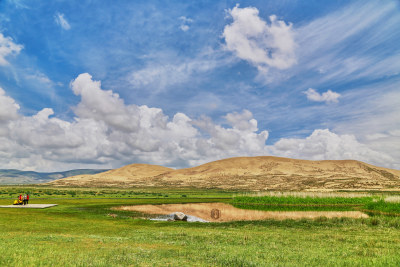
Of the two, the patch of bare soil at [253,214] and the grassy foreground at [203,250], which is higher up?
the grassy foreground at [203,250]

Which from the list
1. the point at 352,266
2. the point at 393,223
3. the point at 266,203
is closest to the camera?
the point at 352,266

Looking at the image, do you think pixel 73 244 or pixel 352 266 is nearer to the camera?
pixel 352 266

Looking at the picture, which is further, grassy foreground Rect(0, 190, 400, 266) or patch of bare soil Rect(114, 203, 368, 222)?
patch of bare soil Rect(114, 203, 368, 222)

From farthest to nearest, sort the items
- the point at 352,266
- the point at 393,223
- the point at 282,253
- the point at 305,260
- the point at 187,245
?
the point at 393,223
the point at 187,245
the point at 282,253
the point at 305,260
the point at 352,266

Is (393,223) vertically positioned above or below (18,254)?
below

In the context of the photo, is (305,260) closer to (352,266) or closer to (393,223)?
(352,266)

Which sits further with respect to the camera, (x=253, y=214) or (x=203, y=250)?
(x=253, y=214)

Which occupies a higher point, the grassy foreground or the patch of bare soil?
the grassy foreground

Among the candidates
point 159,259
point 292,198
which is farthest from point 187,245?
point 292,198

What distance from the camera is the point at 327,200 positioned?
62.1 m

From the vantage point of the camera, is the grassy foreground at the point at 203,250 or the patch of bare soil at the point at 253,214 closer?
the grassy foreground at the point at 203,250

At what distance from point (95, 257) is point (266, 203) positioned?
59.0 m

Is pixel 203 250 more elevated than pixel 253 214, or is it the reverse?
pixel 203 250

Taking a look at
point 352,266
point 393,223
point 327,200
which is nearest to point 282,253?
point 352,266
